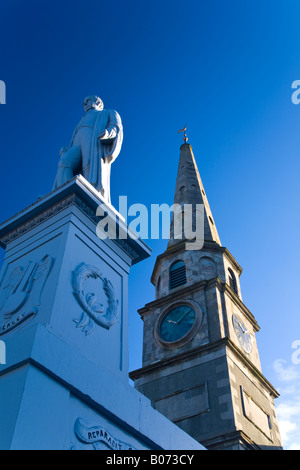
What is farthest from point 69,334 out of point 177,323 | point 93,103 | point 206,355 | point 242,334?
point 242,334

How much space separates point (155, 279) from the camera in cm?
2947

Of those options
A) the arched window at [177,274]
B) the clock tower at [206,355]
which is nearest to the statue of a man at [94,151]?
the clock tower at [206,355]

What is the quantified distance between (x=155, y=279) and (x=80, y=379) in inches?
930

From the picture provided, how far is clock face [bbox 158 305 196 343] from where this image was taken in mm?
24641

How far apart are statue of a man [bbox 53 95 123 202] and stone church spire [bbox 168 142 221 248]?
19853 millimetres

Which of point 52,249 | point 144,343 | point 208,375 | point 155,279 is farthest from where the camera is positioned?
point 155,279

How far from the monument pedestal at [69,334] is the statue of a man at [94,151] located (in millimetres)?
974

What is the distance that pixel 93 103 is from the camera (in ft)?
35.0

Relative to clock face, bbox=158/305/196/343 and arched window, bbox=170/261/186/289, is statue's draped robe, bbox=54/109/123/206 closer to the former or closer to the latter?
clock face, bbox=158/305/196/343

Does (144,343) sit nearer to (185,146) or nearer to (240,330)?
(240,330)

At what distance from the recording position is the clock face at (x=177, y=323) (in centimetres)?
2464

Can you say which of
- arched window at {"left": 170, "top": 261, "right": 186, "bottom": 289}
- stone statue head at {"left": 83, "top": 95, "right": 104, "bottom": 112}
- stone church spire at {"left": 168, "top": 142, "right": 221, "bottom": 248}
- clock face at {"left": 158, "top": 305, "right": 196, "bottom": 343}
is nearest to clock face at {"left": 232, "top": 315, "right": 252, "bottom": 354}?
clock face at {"left": 158, "top": 305, "right": 196, "bottom": 343}

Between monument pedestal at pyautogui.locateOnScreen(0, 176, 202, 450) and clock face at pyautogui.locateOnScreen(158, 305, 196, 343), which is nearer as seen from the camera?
monument pedestal at pyautogui.locateOnScreen(0, 176, 202, 450)

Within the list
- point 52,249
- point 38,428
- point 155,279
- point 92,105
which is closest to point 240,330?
point 155,279
